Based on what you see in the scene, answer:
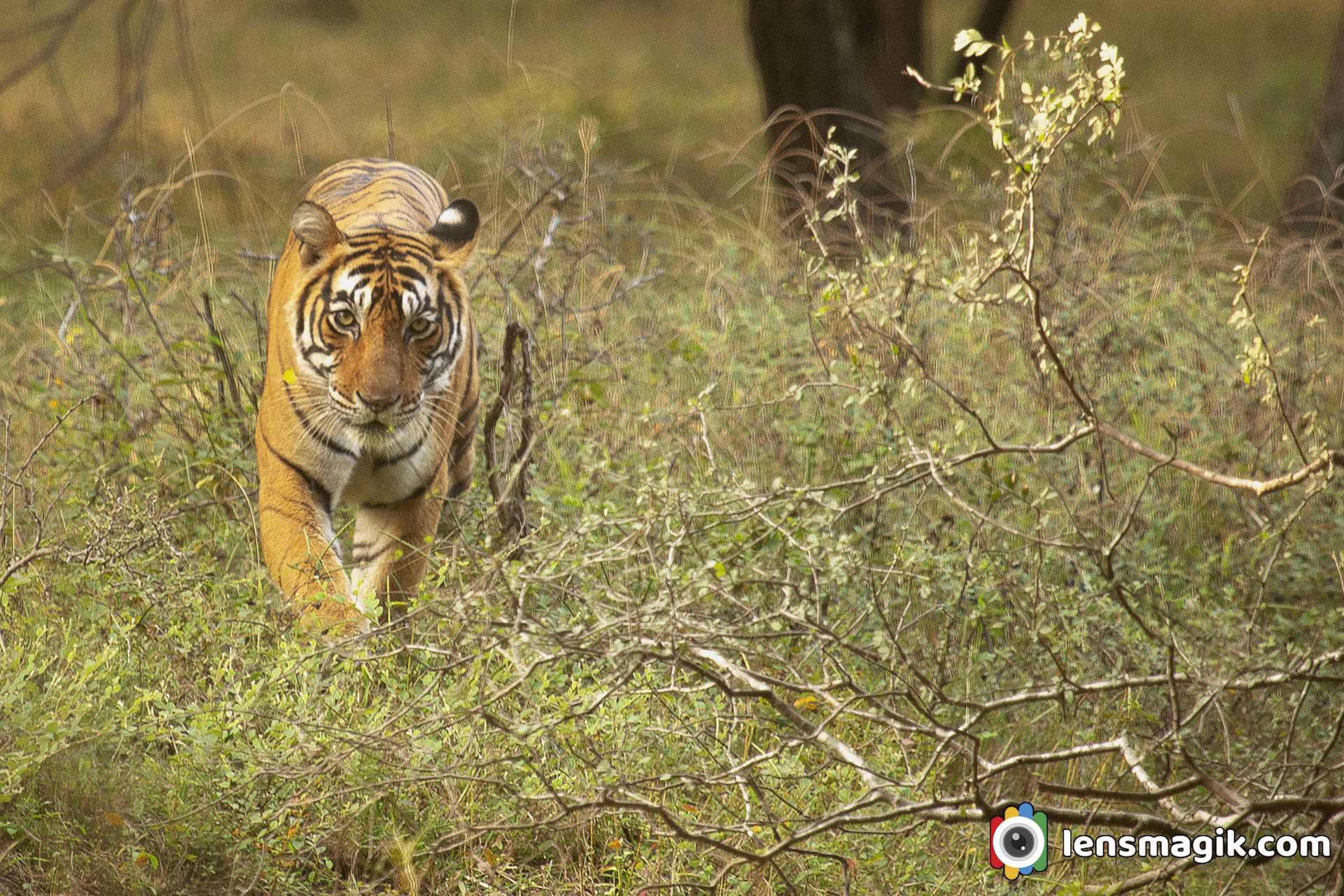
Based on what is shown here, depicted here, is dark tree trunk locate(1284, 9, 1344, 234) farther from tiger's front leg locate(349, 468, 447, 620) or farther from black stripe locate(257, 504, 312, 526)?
black stripe locate(257, 504, 312, 526)

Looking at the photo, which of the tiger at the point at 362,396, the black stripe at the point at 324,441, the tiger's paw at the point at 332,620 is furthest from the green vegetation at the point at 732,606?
the black stripe at the point at 324,441

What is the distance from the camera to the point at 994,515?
14.4ft

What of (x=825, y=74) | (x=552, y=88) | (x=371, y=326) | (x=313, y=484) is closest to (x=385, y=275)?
(x=371, y=326)

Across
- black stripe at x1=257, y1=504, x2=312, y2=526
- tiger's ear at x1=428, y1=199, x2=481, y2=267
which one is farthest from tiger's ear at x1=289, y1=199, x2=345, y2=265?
black stripe at x1=257, y1=504, x2=312, y2=526

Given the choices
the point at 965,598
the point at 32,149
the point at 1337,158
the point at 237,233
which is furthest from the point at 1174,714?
the point at 32,149

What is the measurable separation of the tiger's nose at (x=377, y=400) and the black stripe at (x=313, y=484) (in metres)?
0.31

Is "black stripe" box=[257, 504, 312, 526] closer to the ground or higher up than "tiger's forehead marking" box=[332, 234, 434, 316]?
closer to the ground

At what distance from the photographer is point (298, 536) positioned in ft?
13.0

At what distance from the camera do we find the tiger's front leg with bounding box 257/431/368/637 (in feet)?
12.3

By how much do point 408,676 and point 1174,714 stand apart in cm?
188

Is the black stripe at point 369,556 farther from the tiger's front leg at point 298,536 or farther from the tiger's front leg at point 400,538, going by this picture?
the tiger's front leg at point 298,536

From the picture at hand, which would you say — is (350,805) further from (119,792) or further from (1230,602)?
(1230,602)

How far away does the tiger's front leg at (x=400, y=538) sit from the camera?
4156 mm

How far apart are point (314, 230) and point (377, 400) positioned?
0.59 metres
